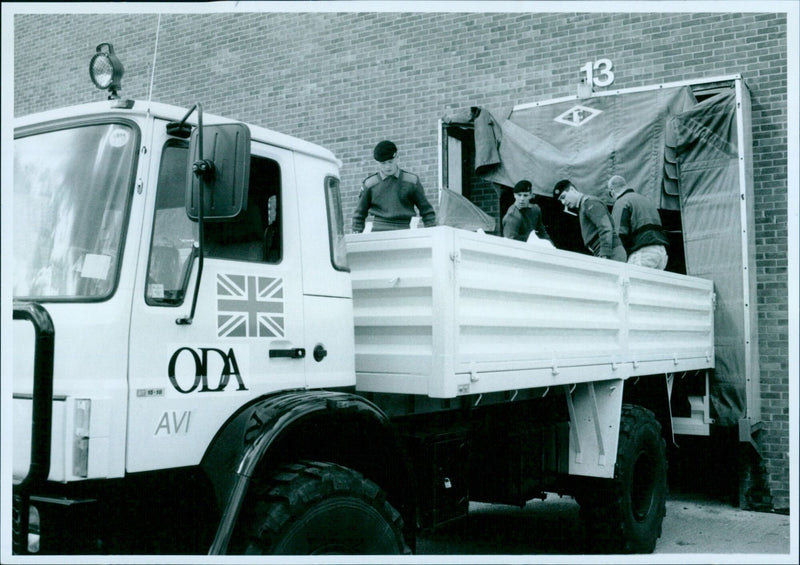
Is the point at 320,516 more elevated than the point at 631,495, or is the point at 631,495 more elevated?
the point at 320,516

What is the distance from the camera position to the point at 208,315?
3295 millimetres

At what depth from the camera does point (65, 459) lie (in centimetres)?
284

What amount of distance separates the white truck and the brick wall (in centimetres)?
422

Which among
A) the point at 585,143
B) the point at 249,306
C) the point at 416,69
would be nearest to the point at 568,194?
the point at 585,143

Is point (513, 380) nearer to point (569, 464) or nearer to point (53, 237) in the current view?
point (569, 464)

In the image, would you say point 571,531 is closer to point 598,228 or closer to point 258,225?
point 598,228

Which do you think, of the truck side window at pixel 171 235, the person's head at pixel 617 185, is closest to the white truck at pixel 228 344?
the truck side window at pixel 171 235

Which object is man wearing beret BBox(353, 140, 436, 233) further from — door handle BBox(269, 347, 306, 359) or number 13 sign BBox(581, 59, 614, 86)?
number 13 sign BBox(581, 59, 614, 86)

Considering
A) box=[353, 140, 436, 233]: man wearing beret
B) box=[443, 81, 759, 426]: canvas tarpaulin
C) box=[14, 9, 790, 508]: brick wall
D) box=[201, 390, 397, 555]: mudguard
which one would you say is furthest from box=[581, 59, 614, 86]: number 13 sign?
box=[201, 390, 397, 555]: mudguard

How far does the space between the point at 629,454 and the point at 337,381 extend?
2770 millimetres

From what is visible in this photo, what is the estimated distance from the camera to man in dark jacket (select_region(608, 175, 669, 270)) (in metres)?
7.38

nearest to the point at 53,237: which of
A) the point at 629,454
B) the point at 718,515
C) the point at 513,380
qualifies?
the point at 513,380

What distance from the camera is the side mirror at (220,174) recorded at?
3014mm

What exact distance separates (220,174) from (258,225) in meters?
0.58
